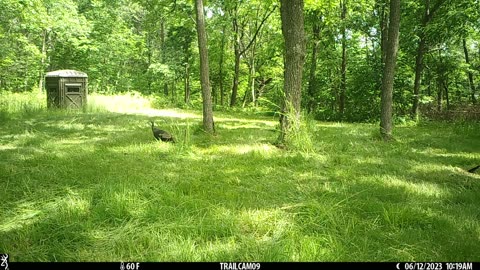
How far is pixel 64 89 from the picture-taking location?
12.6 metres

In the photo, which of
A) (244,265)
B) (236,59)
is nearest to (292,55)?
(244,265)

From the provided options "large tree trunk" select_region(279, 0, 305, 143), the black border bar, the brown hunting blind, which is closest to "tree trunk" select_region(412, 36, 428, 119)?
"large tree trunk" select_region(279, 0, 305, 143)

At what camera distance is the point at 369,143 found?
714cm

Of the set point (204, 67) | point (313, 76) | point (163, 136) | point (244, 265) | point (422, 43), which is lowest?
point (244, 265)

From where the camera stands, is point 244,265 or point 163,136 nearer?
point 244,265

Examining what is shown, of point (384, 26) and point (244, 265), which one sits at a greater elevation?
point (384, 26)

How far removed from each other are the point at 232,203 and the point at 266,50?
66.0ft

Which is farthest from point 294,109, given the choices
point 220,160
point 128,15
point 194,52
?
point 128,15

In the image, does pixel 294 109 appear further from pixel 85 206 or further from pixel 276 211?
pixel 85 206

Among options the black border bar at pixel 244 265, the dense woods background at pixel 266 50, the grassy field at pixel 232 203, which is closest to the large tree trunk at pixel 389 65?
the grassy field at pixel 232 203

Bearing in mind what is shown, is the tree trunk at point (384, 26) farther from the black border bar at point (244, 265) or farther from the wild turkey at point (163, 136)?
the black border bar at point (244, 265)

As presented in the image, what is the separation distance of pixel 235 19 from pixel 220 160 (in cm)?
1698

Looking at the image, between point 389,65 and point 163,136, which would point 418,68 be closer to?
point 389,65

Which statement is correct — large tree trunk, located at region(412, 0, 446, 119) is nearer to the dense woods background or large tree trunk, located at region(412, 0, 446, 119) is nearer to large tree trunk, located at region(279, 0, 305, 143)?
the dense woods background
